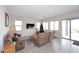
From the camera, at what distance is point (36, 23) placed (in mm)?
2789

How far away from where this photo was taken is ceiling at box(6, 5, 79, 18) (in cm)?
250

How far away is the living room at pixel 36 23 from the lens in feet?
8.38

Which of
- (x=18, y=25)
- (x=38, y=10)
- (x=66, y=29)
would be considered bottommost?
(x=66, y=29)

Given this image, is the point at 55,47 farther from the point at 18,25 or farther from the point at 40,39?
the point at 18,25

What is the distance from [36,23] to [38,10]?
406mm

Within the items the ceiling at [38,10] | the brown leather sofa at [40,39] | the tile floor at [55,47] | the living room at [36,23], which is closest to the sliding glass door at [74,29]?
the living room at [36,23]

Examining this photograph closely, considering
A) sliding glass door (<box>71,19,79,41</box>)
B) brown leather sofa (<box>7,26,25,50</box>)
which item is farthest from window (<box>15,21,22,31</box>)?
sliding glass door (<box>71,19,79,41</box>)

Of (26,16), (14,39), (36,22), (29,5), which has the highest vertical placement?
(29,5)

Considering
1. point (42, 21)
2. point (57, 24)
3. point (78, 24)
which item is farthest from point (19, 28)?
point (78, 24)

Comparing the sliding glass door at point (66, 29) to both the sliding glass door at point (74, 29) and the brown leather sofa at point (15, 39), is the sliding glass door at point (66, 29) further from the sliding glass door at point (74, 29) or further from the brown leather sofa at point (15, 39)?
the brown leather sofa at point (15, 39)

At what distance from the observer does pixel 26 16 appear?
266 cm

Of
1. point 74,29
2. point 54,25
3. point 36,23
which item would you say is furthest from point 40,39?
point 74,29

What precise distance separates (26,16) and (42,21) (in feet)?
1.69
